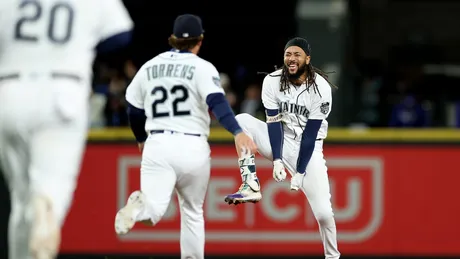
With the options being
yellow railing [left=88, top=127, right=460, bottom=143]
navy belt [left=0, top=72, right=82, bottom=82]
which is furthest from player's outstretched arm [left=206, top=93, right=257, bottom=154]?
yellow railing [left=88, top=127, right=460, bottom=143]

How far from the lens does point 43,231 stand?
6.36m

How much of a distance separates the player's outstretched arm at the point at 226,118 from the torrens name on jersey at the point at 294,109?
0.78m

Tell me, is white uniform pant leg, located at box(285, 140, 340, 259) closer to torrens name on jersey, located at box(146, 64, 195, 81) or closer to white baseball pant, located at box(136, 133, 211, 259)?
white baseball pant, located at box(136, 133, 211, 259)

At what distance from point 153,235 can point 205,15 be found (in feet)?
18.2

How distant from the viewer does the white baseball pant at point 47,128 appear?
6551mm

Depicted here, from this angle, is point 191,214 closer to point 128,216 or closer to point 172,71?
point 128,216

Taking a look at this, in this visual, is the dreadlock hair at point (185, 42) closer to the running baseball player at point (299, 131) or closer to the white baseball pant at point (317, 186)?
the running baseball player at point (299, 131)

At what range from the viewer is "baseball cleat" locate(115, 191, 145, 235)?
8227 mm

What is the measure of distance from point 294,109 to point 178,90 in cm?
107

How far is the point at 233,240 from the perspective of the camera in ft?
43.1

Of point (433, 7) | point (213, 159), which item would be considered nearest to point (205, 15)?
point (433, 7)

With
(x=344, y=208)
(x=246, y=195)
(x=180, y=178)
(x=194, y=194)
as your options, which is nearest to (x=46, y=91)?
(x=180, y=178)

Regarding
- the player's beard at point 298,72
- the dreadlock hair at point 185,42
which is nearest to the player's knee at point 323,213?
the player's beard at point 298,72

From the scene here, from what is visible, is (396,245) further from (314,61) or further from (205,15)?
(205,15)
